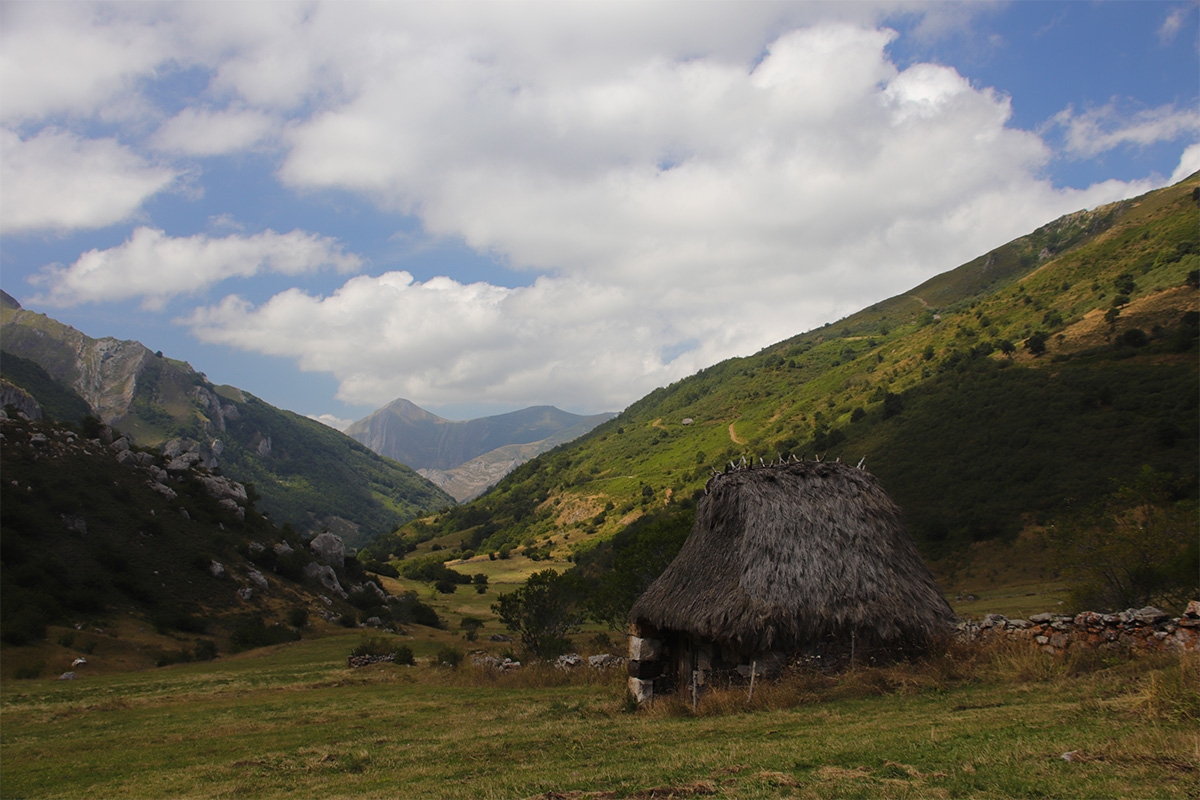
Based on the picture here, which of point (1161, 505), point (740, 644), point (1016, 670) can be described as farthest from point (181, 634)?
→ point (1161, 505)

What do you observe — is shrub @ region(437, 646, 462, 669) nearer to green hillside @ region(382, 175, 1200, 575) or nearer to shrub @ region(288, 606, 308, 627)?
green hillside @ region(382, 175, 1200, 575)

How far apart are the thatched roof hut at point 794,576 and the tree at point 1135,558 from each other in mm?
9712

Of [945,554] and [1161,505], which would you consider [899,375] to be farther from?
[1161,505]

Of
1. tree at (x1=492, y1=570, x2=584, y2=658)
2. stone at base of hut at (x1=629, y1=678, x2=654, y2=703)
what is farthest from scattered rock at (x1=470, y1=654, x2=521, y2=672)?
stone at base of hut at (x1=629, y1=678, x2=654, y2=703)

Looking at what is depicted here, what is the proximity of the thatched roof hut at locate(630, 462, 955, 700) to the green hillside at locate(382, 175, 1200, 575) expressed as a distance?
1843 millimetres

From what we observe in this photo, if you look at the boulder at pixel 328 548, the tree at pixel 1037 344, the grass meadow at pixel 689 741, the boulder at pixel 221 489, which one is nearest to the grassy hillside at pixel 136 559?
the boulder at pixel 221 489

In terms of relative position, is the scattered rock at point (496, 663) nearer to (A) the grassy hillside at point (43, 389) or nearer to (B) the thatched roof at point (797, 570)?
(B) the thatched roof at point (797, 570)

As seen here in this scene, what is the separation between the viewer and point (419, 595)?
205 feet

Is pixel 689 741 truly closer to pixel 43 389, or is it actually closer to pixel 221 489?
pixel 221 489

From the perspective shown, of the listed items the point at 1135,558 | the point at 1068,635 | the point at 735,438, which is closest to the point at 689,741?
the point at 1068,635

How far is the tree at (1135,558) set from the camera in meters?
18.7

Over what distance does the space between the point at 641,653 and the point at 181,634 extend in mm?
36301

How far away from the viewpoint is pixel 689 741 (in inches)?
344

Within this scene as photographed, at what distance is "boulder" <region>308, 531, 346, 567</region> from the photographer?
60.3 m
